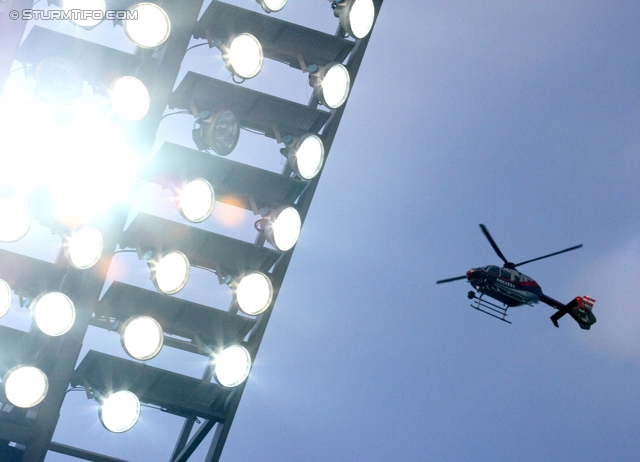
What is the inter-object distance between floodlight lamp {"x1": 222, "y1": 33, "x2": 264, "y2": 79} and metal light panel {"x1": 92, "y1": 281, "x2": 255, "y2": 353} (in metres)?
1.90

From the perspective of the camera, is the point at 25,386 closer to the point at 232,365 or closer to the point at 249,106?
the point at 232,365

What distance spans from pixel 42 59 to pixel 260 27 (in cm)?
183

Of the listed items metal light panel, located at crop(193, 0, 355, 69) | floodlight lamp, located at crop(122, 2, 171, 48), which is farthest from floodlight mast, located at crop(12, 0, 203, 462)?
metal light panel, located at crop(193, 0, 355, 69)

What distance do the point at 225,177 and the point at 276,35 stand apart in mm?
1330

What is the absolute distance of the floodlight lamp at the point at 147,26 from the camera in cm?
535

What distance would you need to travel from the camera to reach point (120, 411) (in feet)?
18.3

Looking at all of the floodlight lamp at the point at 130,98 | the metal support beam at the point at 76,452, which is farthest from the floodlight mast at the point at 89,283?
the floodlight lamp at the point at 130,98

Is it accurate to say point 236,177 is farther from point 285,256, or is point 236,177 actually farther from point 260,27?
point 260,27

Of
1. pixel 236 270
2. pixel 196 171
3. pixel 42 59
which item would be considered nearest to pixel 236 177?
pixel 196 171

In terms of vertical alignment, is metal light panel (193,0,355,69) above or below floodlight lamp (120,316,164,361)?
above

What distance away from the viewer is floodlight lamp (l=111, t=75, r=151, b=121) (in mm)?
5422

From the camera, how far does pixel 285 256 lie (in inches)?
Result: 245

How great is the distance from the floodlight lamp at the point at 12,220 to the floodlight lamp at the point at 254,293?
1732 mm

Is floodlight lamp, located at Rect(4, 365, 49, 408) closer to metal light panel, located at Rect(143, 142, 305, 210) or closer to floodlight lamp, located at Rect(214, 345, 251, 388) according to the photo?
floodlight lamp, located at Rect(214, 345, 251, 388)
